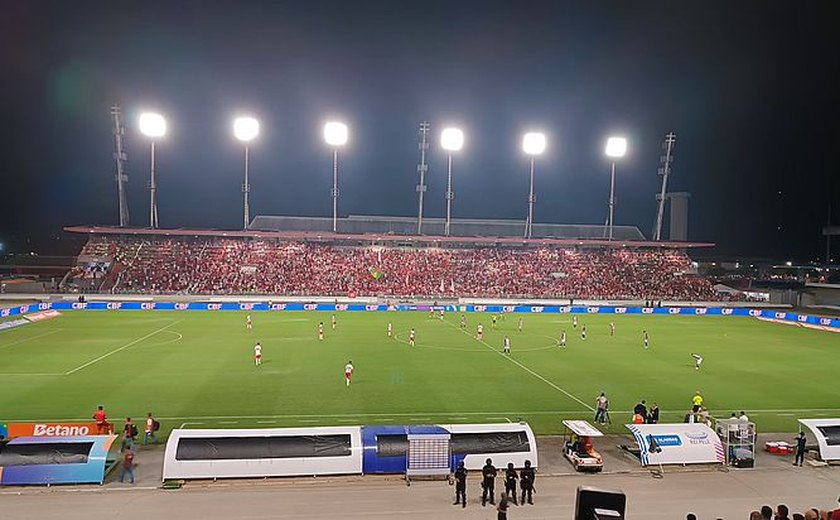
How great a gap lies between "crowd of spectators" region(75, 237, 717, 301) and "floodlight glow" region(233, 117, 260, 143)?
58.4 ft

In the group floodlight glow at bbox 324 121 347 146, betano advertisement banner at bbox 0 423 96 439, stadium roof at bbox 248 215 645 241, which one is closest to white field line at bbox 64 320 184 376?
betano advertisement banner at bbox 0 423 96 439

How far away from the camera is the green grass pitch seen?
2291 centimetres

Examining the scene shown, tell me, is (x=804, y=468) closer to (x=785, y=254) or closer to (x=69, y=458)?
(x=69, y=458)

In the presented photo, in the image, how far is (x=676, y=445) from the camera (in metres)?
17.7

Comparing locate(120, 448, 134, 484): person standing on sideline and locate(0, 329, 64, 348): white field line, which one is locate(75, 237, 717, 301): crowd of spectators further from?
locate(120, 448, 134, 484): person standing on sideline

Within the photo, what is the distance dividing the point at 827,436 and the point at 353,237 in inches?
2514

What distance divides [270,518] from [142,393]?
14.6 metres

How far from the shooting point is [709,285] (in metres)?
80.9

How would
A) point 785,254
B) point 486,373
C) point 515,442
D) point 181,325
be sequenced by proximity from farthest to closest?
point 785,254, point 181,325, point 486,373, point 515,442

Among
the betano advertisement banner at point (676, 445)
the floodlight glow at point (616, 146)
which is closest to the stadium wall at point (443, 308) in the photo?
the floodlight glow at point (616, 146)

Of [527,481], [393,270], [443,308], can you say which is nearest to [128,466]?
[527,481]

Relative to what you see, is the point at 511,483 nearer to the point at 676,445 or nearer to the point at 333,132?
the point at 676,445

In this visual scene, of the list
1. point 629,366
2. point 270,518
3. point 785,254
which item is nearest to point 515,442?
point 270,518

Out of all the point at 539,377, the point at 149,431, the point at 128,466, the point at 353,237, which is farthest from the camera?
the point at 353,237
